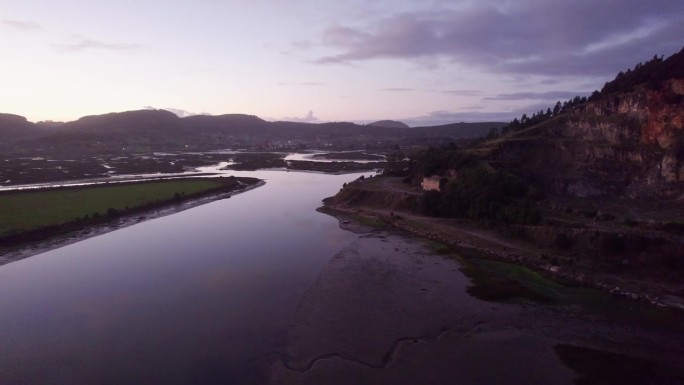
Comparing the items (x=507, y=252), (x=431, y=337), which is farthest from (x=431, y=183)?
(x=431, y=337)

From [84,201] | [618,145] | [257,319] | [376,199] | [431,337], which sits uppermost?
[618,145]

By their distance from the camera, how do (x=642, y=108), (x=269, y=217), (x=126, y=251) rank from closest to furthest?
(x=126, y=251) < (x=269, y=217) < (x=642, y=108)

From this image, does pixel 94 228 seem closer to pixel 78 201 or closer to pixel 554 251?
pixel 78 201

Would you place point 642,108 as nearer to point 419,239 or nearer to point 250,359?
point 419,239

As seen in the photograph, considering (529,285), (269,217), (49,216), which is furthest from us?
(269,217)

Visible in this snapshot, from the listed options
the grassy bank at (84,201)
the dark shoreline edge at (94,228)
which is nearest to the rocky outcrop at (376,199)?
the dark shoreline edge at (94,228)

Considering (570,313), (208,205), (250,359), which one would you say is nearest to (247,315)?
(250,359)
